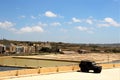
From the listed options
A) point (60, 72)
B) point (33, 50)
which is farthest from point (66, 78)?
point (33, 50)

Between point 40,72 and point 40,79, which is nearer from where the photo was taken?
point 40,79

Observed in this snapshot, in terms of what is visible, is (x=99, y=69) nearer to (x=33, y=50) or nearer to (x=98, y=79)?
(x=98, y=79)

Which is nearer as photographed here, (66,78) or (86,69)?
(66,78)

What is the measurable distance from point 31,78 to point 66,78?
291cm

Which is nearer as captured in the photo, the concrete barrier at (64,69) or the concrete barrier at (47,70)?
the concrete barrier at (47,70)

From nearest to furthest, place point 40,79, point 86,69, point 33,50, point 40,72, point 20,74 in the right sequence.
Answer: point 40,79 < point 20,74 < point 40,72 < point 86,69 < point 33,50

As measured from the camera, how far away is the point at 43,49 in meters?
162

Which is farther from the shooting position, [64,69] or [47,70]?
[64,69]

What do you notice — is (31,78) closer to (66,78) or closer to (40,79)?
(40,79)

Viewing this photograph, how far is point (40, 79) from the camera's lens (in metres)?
23.1

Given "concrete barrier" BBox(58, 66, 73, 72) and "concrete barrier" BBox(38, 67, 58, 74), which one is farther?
"concrete barrier" BBox(58, 66, 73, 72)

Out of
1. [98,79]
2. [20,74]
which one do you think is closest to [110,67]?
[98,79]

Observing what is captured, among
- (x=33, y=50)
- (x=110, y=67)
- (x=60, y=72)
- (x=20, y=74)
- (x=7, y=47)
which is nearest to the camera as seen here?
(x=20, y=74)

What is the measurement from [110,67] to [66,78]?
15.2 m
